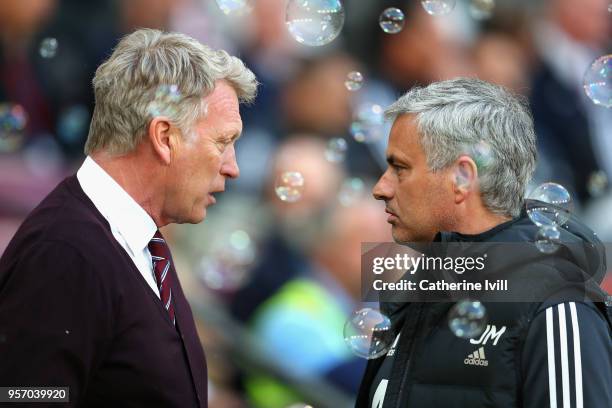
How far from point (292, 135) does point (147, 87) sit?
2.16 m

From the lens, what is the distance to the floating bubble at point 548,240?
2.19 metres

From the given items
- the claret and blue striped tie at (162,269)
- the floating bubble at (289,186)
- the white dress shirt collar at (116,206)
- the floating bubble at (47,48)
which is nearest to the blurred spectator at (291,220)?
the floating bubble at (289,186)

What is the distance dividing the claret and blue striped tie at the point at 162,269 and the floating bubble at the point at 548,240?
91 cm

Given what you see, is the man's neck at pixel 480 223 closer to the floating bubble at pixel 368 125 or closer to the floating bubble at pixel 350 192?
the floating bubble at pixel 368 125

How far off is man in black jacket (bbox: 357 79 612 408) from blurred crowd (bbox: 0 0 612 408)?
1536mm

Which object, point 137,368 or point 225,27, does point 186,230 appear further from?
point 137,368

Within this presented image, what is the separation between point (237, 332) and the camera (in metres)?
4.04

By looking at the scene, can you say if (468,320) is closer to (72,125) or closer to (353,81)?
(353,81)

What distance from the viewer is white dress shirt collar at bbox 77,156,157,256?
2.25m

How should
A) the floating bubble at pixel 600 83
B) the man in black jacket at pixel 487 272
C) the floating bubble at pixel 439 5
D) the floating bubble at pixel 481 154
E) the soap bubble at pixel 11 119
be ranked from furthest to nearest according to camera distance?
1. the floating bubble at pixel 439 5
2. the soap bubble at pixel 11 119
3. the floating bubble at pixel 600 83
4. the floating bubble at pixel 481 154
5. the man in black jacket at pixel 487 272

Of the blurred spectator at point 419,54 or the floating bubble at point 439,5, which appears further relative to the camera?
the blurred spectator at point 419,54

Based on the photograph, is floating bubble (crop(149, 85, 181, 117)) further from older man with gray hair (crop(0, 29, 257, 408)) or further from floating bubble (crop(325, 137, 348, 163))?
floating bubble (crop(325, 137, 348, 163))

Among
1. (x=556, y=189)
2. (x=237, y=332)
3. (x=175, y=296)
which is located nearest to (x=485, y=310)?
(x=175, y=296)

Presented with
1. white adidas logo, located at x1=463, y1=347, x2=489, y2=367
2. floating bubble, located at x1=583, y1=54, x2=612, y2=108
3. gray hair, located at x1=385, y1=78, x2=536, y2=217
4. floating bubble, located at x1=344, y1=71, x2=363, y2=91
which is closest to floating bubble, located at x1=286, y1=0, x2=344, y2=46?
floating bubble, located at x1=344, y1=71, x2=363, y2=91
